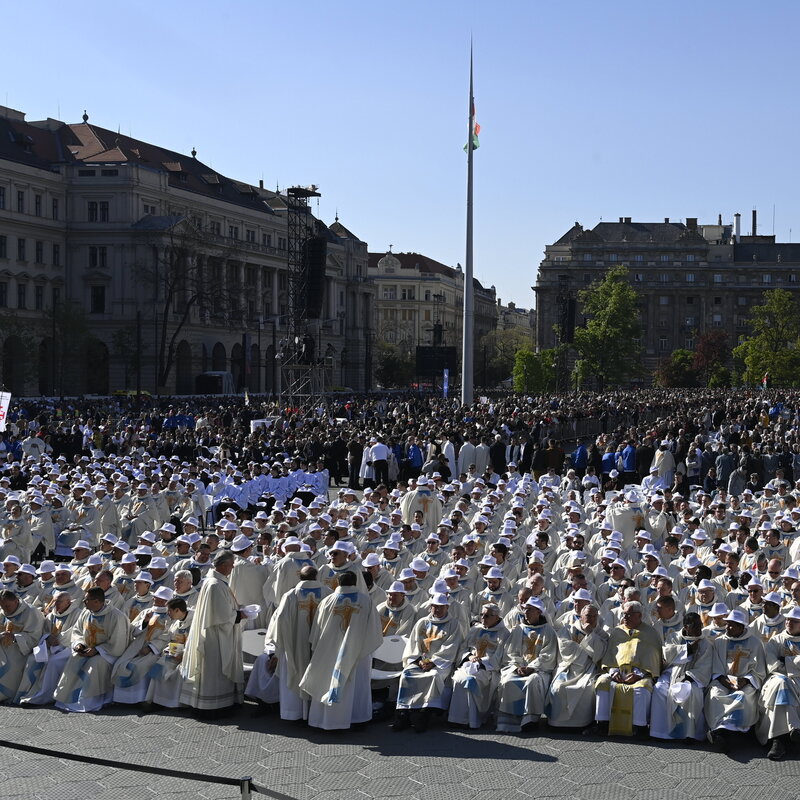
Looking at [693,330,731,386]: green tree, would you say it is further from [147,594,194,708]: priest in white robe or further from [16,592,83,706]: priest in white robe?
[16,592,83,706]: priest in white robe

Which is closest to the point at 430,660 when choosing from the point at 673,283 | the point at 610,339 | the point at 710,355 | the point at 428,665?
the point at 428,665

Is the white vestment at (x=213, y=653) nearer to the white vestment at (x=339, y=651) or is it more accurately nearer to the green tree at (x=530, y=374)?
the white vestment at (x=339, y=651)

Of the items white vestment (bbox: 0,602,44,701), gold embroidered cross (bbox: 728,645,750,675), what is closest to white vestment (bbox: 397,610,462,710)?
gold embroidered cross (bbox: 728,645,750,675)

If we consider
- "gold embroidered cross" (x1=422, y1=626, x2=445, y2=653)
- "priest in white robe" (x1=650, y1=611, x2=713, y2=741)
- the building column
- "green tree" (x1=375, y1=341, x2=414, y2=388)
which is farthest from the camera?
"green tree" (x1=375, y1=341, x2=414, y2=388)

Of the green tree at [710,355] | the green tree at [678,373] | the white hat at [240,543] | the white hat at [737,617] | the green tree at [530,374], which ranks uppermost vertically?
the green tree at [710,355]

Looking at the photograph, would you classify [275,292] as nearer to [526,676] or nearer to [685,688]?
[526,676]

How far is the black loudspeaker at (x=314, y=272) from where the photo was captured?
41469 millimetres

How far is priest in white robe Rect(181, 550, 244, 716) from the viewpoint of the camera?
34.6ft

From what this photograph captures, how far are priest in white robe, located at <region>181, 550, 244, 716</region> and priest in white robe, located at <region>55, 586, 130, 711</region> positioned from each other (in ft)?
2.62

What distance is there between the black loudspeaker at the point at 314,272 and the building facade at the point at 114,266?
22.3 m

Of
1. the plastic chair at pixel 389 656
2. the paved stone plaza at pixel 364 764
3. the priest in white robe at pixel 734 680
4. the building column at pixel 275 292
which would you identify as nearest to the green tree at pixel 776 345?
the building column at pixel 275 292

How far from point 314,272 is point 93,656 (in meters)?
31.7

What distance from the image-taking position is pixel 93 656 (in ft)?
35.9

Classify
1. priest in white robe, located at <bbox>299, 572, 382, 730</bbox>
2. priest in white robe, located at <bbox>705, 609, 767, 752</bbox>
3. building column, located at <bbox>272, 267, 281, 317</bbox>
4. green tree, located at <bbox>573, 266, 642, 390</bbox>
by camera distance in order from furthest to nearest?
building column, located at <bbox>272, 267, 281, 317</bbox> → green tree, located at <bbox>573, 266, 642, 390</bbox> → priest in white robe, located at <bbox>299, 572, 382, 730</bbox> → priest in white robe, located at <bbox>705, 609, 767, 752</bbox>
